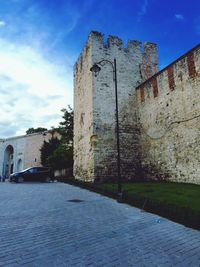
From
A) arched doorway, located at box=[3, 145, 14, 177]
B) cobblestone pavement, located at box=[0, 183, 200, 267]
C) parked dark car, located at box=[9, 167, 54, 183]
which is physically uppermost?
arched doorway, located at box=[3, 145, 14, 177]

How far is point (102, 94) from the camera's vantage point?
571 inches

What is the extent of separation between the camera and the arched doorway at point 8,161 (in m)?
38.6

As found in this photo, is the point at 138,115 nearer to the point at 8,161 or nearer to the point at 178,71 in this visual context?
the point at 178,71

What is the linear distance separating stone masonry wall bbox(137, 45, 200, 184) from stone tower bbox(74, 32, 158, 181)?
98 cm

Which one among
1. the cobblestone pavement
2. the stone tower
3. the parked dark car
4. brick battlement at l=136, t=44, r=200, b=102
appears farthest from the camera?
the parked dark car

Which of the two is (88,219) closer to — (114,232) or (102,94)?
(114,232)

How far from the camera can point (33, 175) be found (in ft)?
59.7

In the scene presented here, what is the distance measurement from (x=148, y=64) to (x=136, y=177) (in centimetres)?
874

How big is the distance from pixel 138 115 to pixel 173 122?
3.84 m

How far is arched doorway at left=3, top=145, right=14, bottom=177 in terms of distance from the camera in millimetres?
38625

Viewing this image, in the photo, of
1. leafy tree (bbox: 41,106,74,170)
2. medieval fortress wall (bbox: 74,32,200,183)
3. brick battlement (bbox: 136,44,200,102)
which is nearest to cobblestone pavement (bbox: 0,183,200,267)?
medieval fortress wall (bbox: 74,32,200,183)

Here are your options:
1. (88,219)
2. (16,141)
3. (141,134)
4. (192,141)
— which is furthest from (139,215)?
(16,141)

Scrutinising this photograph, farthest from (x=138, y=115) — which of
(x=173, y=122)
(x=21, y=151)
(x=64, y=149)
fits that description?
(x=21, y=151)

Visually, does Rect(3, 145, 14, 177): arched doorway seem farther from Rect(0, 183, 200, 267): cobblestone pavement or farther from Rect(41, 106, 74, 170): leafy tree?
Rect(0, 183, 200, 267): cobblestone pavement
